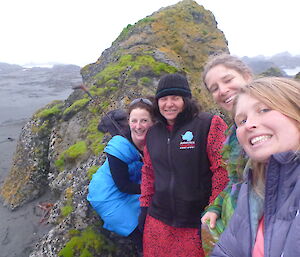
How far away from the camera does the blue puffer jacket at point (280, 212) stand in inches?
75.8

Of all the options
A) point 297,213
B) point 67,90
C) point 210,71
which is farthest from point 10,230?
point 67,90

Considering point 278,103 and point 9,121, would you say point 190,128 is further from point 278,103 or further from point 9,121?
point 9,121

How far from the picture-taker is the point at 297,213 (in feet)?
6.34

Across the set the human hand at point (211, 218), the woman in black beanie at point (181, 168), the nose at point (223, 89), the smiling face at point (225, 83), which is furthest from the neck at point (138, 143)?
the human hand at point (211, 218)

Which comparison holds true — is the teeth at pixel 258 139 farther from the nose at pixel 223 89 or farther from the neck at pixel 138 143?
the neck at pixel 138 143

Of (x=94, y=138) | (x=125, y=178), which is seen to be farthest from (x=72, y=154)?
(x=125, y=178)

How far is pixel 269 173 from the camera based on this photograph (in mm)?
2139

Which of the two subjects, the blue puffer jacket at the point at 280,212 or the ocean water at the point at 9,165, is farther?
the ocean water at the point at 9,165

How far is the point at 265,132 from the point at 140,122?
2.82 m

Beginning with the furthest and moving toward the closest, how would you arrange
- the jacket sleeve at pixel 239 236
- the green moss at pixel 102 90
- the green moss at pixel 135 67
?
1. the green moss at pixel 135 67
2. the green moss at pixel 102 90
3. the jacket sleeve at pixel 239 236

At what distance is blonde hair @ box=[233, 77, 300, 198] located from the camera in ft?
7.19

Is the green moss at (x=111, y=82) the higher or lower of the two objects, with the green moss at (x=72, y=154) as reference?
higher

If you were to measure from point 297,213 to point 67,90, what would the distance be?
5341cm

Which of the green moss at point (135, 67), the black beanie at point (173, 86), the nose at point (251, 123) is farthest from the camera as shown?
the green moss at point (135, 67)
